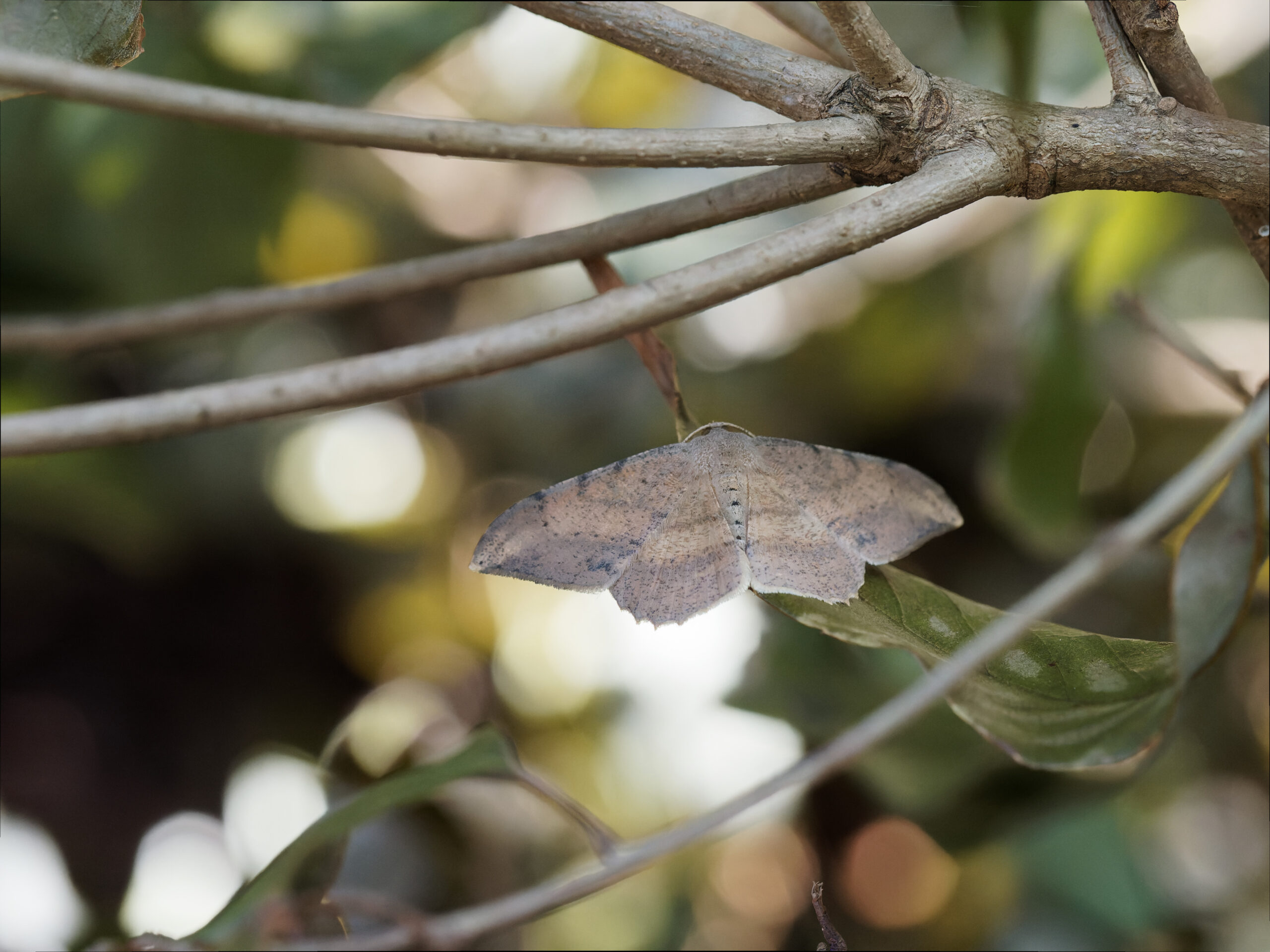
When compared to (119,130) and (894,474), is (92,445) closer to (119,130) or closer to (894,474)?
(894,474)

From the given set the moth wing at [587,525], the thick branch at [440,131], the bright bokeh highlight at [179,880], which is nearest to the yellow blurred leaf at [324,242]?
the bright bokeh highlight at [179,880]

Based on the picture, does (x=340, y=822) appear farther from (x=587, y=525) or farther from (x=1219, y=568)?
(x=1219, y=568)

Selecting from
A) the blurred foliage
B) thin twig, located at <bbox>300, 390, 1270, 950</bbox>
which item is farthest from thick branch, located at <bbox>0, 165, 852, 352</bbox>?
the blurred foliage

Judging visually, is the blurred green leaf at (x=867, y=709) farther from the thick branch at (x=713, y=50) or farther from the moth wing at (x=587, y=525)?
the thick branch at (x=713, y=50)

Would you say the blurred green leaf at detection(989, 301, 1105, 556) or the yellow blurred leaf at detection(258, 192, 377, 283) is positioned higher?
the yellow blurred leaf at detection(258, 192, 377, 283)

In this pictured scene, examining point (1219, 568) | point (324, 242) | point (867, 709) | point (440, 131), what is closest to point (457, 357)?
point (440, 131)

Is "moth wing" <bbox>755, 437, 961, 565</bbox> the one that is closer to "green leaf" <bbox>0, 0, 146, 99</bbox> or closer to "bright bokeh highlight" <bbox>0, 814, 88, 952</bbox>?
"green leaf" <bbox>0, 0, 146, 99</bbox>

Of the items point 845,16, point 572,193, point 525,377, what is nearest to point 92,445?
point 845,16
